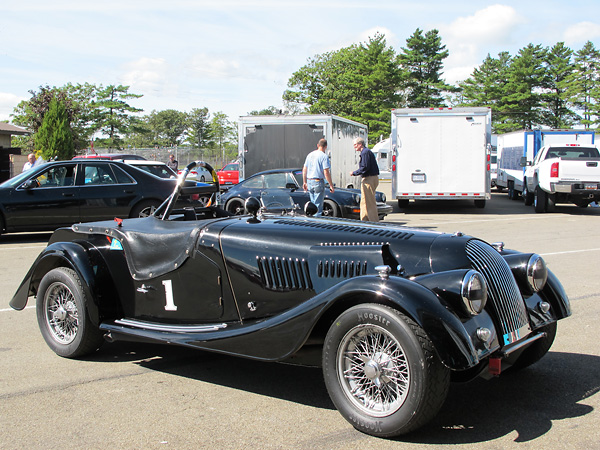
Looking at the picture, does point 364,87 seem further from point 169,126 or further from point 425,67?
point 169,126

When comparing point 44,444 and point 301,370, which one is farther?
point 301,370

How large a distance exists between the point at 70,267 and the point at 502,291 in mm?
3250

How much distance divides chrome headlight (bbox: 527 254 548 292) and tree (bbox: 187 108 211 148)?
97860 mm

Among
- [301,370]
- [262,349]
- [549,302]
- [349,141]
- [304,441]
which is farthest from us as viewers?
[349,141]

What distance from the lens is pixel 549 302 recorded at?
3.86 m

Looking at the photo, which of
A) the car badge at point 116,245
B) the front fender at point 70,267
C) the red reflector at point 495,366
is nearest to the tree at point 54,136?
the front fender at point 70,267

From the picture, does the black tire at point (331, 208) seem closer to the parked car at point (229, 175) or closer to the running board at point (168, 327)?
the running board at point (168, 327)

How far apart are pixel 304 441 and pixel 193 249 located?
157 centimetres

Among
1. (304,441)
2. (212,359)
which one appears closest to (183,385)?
(212,359)

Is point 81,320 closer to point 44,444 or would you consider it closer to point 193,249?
point 193,249

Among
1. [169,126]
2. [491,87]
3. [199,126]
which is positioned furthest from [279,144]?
[169,126]

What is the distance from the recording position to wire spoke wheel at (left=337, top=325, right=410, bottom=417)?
3.05m

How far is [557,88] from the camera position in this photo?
5869 cm

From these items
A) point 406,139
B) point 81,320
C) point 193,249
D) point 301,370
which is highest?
point 406,139
